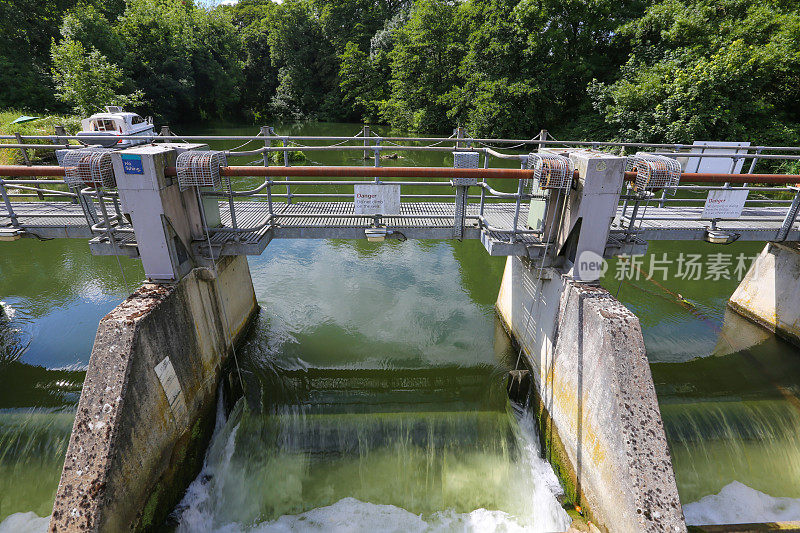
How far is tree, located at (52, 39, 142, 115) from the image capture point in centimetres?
2595

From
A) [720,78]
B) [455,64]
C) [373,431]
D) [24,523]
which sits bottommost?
[24,523]

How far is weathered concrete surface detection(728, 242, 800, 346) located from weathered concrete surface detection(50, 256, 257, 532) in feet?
42.2

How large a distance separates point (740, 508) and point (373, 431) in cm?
628

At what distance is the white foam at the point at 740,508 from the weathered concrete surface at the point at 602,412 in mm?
2224

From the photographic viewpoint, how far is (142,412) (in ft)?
18.0

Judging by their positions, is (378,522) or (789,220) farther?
(789,220)

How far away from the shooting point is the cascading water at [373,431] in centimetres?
657

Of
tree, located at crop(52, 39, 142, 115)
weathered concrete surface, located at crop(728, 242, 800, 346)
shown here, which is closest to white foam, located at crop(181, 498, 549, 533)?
weathered concrete surface, located at crop(728, 242, 800, 346)

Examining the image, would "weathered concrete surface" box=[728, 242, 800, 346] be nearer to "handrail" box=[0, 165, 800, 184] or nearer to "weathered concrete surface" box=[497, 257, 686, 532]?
"handrail" box=[0, 165, 800, 184]

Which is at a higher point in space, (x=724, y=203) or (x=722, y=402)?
(x=724, y=203)

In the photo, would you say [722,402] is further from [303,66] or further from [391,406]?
[303,66]

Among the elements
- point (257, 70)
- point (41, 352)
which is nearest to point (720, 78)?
point (41, 352)

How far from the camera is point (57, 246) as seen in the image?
15.5 metres

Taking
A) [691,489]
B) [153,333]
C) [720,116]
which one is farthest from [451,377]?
[720,116]
